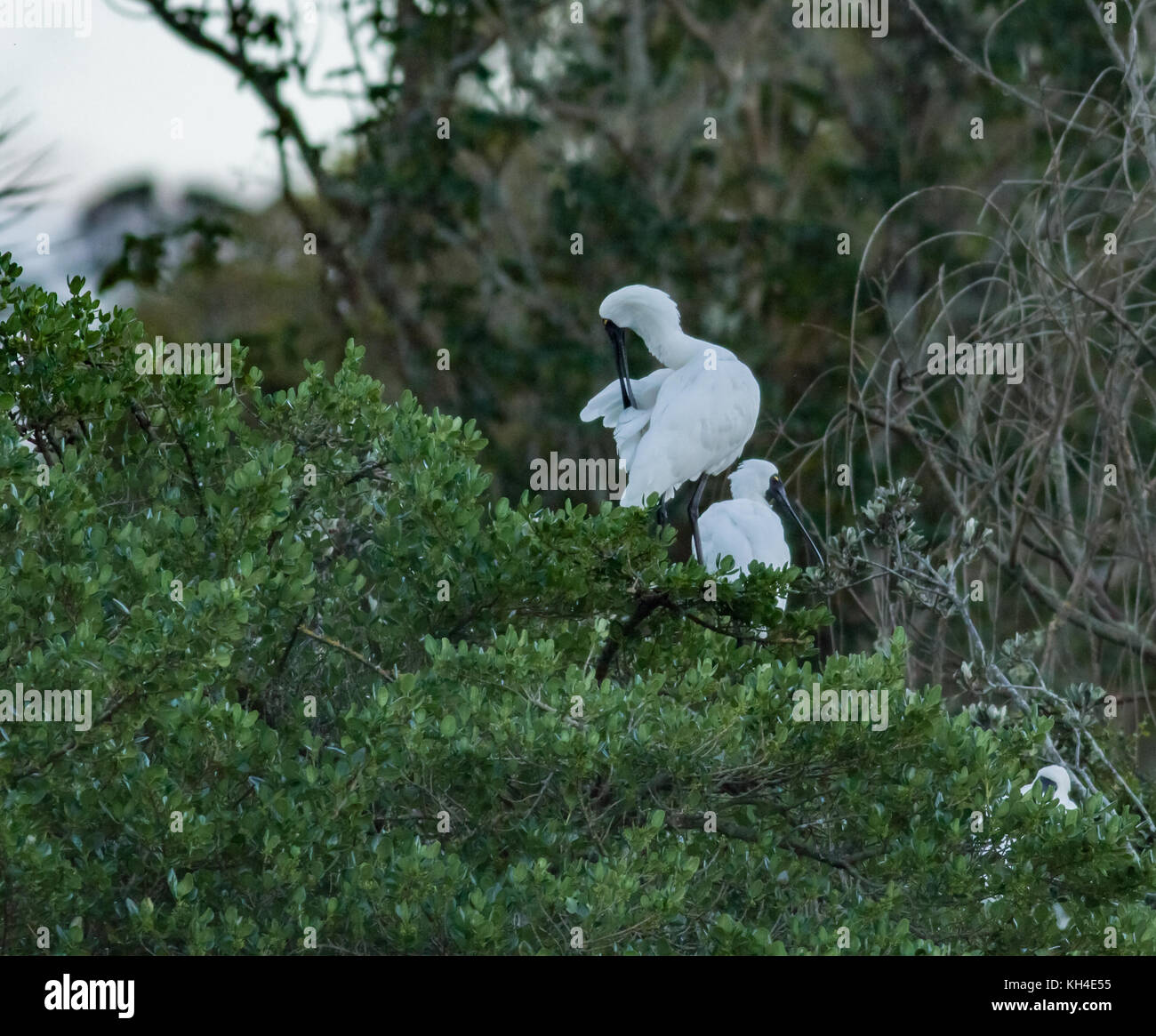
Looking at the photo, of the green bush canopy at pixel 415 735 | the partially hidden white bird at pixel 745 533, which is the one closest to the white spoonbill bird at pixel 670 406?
the partially hidden white bird at pixel 745 533

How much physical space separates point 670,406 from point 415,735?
2048mm

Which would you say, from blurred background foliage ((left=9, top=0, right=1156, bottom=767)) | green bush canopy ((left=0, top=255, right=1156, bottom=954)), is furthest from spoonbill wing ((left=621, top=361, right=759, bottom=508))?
blurred background foliage ((left=9, top=0, right=1156, bottom=767))

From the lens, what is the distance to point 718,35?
397 inches

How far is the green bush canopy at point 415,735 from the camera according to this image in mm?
2566

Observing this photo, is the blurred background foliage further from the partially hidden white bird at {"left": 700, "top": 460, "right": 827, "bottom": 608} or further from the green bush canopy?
the green bush canopy

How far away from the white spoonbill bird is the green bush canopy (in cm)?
125

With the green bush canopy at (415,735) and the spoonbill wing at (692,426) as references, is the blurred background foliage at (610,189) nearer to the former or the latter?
the spoonbill wing at (692,426)

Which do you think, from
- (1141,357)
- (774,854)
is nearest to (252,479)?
(774,854)

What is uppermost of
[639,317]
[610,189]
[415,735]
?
[610,189]

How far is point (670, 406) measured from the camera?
14.7 feet

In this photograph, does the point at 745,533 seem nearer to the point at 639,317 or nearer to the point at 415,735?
the point at 639,317

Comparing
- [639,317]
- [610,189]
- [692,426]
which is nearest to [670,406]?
[692,426]

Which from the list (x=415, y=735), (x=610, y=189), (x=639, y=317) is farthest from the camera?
(x=610, y=189)
